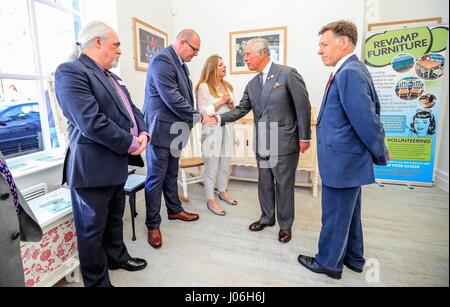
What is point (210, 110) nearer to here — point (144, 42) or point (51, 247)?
point (144, 42)

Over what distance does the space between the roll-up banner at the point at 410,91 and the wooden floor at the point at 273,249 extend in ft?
2.13

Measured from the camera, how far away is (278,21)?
11.1ft

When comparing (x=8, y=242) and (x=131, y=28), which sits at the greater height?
(x=131, y=28)

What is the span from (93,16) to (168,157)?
1632 mm

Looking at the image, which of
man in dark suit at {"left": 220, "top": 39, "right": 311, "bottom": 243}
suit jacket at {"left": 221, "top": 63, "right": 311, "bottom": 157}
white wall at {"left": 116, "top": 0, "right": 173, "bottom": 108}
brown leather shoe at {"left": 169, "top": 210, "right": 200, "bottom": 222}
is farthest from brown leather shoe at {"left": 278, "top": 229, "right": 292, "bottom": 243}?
white wall at {"left": 116, "top": 0, "right": 173, "bottom": 108}

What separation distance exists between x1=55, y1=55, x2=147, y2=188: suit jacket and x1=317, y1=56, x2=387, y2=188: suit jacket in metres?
1.14

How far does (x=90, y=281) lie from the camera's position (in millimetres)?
1494

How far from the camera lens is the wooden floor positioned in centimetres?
172

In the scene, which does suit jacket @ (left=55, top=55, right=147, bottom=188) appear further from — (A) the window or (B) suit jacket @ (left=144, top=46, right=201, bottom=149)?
A: (A) the window

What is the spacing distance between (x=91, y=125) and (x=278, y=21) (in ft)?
9.75

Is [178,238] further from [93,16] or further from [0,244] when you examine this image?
[93,16]

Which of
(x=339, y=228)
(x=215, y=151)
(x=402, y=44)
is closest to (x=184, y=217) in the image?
(x=215, y=151)
